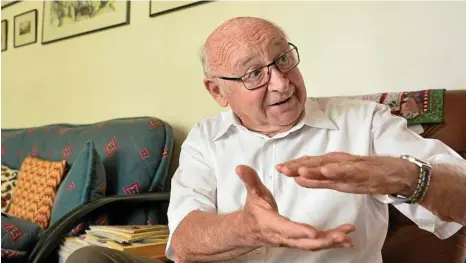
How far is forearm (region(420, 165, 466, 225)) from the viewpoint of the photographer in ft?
2.98

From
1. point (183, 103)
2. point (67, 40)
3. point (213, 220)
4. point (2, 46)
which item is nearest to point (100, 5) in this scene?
point (67, 40)

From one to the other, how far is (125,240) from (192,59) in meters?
0.93

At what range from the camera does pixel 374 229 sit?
1166mm

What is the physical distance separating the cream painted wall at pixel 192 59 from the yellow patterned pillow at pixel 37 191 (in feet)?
1.72

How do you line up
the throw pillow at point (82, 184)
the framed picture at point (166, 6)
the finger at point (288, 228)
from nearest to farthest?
the finger at point (288, 228)
the throw pillow at point (82, 184)
the framed picture at point (166, 6)

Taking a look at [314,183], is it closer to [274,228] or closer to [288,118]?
[274,228]

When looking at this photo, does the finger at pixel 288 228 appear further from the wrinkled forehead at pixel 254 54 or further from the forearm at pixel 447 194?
the wrinkled forehead at pixel 254 54

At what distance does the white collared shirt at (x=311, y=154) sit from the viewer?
3.71 ft

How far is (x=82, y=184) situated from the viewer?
1.92 metres

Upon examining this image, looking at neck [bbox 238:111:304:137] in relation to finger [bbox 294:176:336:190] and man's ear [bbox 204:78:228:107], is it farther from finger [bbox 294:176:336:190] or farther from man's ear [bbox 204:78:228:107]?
finger [bbox 294:176:336:190]

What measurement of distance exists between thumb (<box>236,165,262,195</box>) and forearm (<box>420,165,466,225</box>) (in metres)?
0.31

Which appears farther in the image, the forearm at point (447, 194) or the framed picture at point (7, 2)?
the framed picture at point (7, 2)

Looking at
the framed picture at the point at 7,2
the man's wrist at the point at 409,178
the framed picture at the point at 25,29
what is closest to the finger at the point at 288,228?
the man's wrist at the point at 409,178

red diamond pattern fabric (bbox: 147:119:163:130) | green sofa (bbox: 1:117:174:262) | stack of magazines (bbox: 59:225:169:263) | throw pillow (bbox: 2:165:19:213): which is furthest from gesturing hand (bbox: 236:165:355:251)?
throw pillow (bbox: 2:165:19:213)
